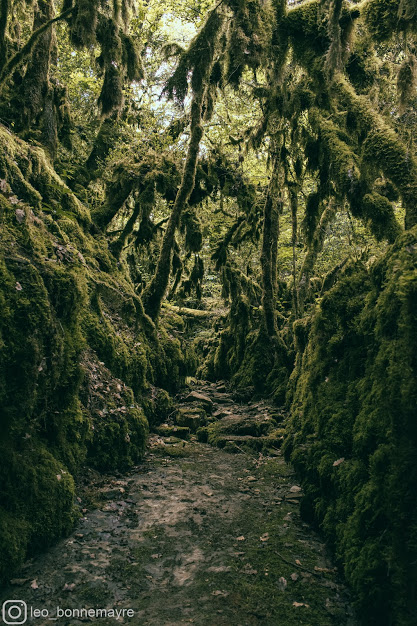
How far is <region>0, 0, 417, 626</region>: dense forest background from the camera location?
4.00 meters

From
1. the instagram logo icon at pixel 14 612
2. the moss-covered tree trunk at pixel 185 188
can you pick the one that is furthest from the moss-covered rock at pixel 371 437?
the moss-covered tree trunk at pixel 185 188

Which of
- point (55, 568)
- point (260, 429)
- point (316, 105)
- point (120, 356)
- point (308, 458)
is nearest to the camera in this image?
point (55, 568)

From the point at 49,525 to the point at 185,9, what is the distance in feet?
63.0

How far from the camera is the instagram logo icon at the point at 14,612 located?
325cm

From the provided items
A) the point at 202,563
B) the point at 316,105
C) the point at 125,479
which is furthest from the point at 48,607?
the point at 316,105

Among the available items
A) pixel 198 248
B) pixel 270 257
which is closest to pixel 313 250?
pixel 270 257

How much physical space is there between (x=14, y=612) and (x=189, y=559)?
1.77m

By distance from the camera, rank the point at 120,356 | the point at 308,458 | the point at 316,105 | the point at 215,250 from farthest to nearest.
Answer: the point at 215,250 → the point at 316,105 → the point at 120,356 → the point at 308,458

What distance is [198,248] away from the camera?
12.8 metres

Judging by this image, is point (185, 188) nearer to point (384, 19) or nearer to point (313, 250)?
point (313, 250)

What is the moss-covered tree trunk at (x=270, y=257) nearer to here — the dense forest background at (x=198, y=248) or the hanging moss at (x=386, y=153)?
the dense forest background at (x=198, y=248)

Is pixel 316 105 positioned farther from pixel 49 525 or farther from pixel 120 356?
pixel 49 525

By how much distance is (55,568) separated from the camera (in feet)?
12.9

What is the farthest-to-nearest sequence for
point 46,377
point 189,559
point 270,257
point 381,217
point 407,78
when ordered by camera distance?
Answer: point 270,257 < point 407,78 < point 381,217 < point 46,377 < point 189,559
